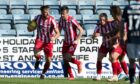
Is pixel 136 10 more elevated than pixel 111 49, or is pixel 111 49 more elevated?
pixel 136 10

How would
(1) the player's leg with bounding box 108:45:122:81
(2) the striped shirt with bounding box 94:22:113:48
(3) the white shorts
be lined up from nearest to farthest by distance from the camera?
(3) the white shorts
(1) the player's leg with bounding box 108:45:122:81
(2) the striped shirt with bounding box 94:22:113:48

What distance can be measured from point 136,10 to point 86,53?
6624 millimetres

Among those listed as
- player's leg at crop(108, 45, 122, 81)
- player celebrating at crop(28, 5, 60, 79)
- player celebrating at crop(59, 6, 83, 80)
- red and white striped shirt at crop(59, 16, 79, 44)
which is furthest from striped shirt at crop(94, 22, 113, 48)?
player celebrating at crop(28, 5, 60, 79)

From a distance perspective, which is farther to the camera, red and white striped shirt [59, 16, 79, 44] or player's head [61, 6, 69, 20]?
red and white striped shirt [59, 16, 79, 44]

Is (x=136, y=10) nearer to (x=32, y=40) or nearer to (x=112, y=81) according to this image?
(x=112, y=81)

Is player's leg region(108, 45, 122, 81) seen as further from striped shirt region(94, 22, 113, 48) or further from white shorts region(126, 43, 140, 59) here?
white shorts region(126, 43, 140, 59)

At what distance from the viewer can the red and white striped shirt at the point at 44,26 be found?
13805 mm

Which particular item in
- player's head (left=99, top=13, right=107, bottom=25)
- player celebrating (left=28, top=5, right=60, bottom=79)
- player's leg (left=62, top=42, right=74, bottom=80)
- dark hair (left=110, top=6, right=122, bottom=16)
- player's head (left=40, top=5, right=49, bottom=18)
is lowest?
player's leg (left=62, top=42, right=74, bottom=80)

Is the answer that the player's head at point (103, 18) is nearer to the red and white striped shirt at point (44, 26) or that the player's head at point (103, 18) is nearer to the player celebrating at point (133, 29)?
the red and white striped shirt at point (44, 26)

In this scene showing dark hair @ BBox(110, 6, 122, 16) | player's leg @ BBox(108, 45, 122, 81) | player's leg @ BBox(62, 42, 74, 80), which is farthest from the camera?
player's leg @ BBox(62, 42, 74, 80)

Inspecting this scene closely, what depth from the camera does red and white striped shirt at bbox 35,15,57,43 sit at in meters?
13.8

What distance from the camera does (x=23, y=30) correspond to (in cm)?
1780

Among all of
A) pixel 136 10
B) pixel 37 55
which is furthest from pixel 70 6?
pixel 136 10

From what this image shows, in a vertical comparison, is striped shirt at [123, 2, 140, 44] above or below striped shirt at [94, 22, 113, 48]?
above
